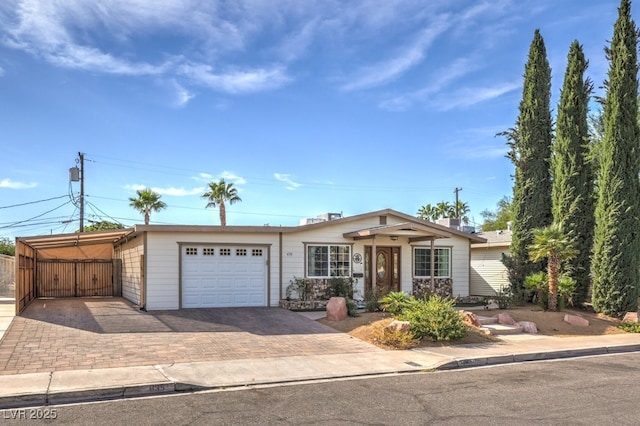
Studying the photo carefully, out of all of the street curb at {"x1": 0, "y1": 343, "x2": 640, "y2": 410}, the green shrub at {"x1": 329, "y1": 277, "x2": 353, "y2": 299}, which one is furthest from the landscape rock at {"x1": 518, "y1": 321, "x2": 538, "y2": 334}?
the green shrub at {"x1": 329, "y1": 277, "x2": 353, "y2": 299}

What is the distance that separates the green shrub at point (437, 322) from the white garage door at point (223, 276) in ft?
21.2

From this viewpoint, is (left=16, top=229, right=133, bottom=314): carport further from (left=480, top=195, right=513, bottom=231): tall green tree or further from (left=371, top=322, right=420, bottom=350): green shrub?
(left=480, top=195, right=513, bottom=231): tall green tree

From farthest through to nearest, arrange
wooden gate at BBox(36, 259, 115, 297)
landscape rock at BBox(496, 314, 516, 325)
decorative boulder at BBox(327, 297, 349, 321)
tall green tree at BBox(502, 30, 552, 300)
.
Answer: wooden gate at BBox(36, 259, 115, 297) → tall green tree at BBox(502, 30, 552, 300) → decorative boulder at BBox(327, 297, 349, 321) → landscape rock at BBox(496, 314, 516, 325)

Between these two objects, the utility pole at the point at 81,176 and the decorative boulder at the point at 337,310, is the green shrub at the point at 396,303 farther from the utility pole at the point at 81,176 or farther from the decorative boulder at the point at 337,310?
the utility pole at the point at 81,176

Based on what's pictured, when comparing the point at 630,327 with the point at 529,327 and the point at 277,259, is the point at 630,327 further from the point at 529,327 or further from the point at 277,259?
the point at 277,259

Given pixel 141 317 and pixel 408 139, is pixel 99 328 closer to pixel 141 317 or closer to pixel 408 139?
pixel 141 317

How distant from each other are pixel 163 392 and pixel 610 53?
17441 millimetres

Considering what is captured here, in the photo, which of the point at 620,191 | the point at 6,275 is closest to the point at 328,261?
the point at 620,191

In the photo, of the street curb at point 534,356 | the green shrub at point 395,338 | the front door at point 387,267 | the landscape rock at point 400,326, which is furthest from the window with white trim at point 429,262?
the street curb at point 534,356

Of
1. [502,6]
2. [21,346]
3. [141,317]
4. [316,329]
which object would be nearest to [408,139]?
[502,6]

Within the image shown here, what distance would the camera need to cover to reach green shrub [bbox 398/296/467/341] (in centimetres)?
1220

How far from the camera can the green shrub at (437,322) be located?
1220 centimetres

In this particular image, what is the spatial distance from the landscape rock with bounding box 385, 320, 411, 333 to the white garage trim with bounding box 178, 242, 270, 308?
6.47 meters

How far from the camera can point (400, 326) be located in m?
12.1
